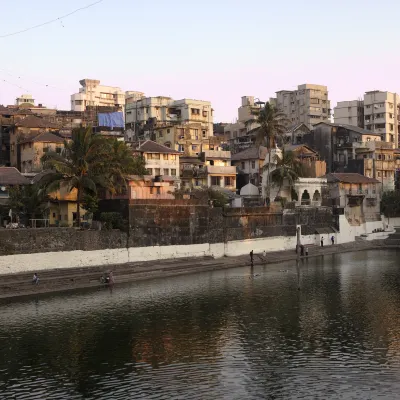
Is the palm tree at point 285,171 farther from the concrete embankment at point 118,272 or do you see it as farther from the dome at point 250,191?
the concrete embankment at point 118,272

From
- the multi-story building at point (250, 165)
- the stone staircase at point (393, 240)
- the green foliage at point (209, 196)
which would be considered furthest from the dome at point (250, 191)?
the stone staircase at point (393, 240)

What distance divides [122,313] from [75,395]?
13365mm

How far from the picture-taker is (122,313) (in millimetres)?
34719

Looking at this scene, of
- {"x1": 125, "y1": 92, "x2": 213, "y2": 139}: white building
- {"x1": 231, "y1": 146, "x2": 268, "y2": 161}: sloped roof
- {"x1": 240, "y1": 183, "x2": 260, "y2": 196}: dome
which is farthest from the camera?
{"x1": 125, "y1": 92, "x2": 213, "y2": 139}: white building

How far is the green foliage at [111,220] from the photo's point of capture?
51219mm

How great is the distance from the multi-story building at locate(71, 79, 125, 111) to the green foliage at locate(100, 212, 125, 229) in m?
84.3

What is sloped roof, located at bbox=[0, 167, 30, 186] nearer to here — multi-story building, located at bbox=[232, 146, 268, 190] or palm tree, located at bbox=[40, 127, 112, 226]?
Result: palm tree, located at bbox=[40, 127, 112, 226]

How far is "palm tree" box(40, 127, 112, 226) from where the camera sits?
163 feet

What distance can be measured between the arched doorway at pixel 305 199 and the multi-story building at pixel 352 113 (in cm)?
5078

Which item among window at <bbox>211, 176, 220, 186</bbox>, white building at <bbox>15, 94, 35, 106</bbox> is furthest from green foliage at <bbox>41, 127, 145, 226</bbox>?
white building at <bbox>15, 94, 35, 106</bbox>

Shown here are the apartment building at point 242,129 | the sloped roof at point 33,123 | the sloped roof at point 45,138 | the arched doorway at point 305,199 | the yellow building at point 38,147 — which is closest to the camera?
the yellow building at point 38,147

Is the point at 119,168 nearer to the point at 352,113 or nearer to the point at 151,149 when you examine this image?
the point at 151,149

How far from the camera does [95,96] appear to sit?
137 meters

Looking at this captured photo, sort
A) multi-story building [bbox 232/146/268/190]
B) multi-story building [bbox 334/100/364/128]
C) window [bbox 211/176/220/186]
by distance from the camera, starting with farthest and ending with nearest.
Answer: multi-story building [bbox 334/100/364/128] < multi-story building [bbox 232/146/268/190] < window [bbox 211/176/220/186]
